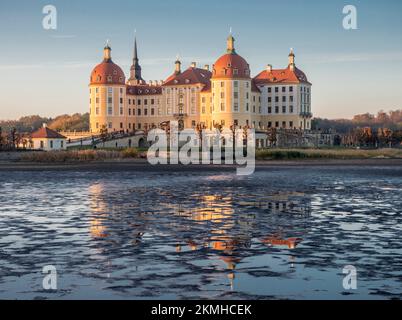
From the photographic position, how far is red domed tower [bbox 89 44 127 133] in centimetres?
14812

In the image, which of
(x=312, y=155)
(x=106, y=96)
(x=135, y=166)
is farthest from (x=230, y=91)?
(x=135, y=166)

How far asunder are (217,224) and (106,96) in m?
129

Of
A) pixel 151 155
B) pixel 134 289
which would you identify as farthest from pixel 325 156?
pixel 134 289

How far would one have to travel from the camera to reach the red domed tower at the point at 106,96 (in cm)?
14812

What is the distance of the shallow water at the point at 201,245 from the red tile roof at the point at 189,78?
116m

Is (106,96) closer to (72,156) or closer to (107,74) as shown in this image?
(107,74)

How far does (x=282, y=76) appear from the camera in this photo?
490 feet

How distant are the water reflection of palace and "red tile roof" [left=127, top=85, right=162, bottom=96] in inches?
4981

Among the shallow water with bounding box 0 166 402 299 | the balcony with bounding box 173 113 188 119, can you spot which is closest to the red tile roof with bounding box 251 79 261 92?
the balcony with bounding box 173 113 188 119

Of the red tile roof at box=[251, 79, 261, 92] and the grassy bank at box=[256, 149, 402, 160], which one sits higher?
the red tile roof at box=[251, 79, 261, 92]

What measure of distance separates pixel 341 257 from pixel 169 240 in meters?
5.03

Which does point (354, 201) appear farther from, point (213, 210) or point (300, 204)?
point (213, 210)

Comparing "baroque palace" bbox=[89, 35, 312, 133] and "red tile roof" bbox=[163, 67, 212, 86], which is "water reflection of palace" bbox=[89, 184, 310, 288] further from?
"red tile roof" bbox=[163, 67, 212, 86]
